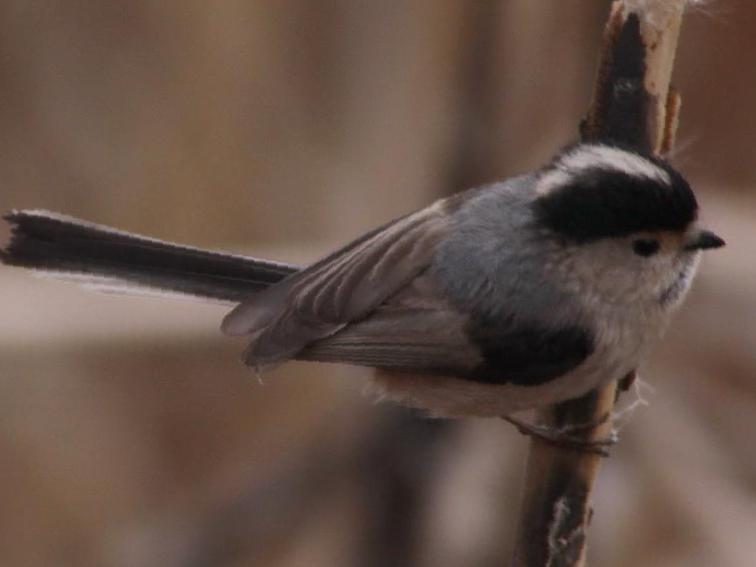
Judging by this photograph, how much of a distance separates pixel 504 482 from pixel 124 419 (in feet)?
2.33

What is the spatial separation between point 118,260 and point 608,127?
0.55m

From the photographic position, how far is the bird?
1.54 metres

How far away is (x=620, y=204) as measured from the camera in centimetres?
149

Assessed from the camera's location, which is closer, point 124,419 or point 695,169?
point 695,169

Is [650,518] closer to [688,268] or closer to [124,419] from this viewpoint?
[688,268]

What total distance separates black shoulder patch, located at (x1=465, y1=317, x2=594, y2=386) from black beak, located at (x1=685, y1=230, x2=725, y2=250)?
0.14 meters

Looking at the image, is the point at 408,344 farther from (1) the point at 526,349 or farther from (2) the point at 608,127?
(2) the point at 608,127

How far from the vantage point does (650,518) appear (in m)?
2.25

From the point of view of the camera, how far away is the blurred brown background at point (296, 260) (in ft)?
7.55

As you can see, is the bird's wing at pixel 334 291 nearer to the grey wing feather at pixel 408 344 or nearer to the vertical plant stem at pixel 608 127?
the grey wing feather at pixel 408 344

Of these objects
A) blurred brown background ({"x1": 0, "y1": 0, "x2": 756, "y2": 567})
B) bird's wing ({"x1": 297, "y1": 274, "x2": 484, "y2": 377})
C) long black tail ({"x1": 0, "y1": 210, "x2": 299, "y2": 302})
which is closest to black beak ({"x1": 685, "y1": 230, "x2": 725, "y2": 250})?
bird's wing ({"x1": 297, "y1": 274, "x2": 484, "y2": 377})

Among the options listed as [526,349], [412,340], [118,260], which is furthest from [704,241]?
[118,260]

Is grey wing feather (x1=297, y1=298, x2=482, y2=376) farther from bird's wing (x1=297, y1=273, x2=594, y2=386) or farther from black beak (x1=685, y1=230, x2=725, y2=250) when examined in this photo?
black beak (x1=685, y1=230, x2=725, y2=250)


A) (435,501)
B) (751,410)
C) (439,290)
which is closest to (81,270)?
(439,290)
